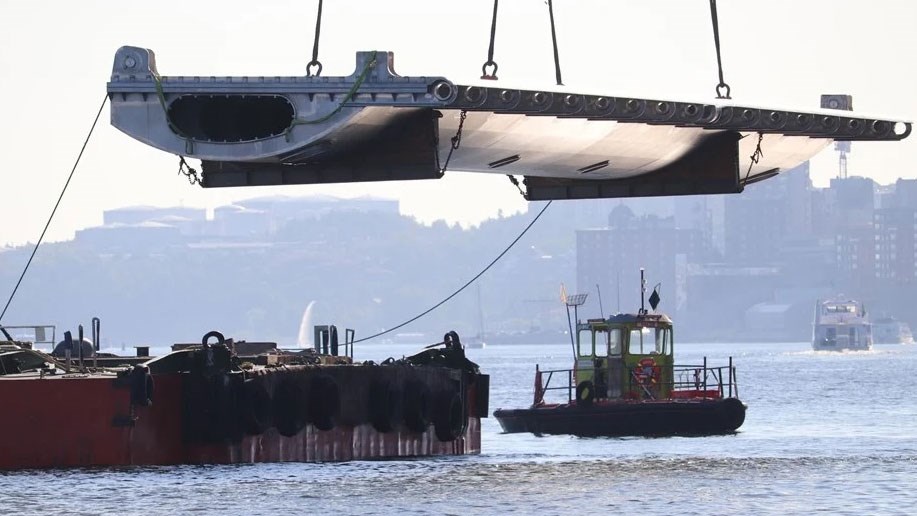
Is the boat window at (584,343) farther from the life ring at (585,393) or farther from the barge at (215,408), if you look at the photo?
the barge at (215,408)

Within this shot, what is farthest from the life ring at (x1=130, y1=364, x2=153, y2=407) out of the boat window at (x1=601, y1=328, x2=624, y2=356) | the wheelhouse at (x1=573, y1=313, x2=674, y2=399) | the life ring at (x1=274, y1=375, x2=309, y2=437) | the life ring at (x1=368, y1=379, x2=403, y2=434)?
the boat window at (x1=601, y1=328, x2=624, y2=356)

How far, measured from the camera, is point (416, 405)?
187 feet

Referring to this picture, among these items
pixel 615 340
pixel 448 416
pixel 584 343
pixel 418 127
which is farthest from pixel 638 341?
pixel 418 127

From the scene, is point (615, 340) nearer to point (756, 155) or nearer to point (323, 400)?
point (756, 155)

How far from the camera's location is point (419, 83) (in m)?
44.3

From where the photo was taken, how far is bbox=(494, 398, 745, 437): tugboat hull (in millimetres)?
69125

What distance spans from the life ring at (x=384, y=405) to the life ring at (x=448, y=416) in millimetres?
2344

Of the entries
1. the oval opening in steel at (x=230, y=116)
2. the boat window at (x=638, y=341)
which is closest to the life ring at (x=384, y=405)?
the oval opening in steel at (x=230, y=116)

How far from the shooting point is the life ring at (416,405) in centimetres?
5666

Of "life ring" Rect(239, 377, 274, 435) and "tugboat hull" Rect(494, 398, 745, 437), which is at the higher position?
"life ring" Rect(239, 377, 274, 435)

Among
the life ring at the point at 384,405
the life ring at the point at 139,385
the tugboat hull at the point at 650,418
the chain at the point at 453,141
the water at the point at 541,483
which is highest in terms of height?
the chain at the point at 453,141

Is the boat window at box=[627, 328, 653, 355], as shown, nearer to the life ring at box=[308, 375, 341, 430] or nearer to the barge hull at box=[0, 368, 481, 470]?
the life ring at box=[308, 375, 341, 430]

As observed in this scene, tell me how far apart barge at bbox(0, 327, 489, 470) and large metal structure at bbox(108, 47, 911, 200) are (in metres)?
4.53

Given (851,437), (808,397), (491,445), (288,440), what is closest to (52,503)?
(288,440)
